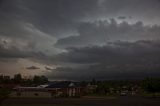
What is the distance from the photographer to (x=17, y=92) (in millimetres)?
104375

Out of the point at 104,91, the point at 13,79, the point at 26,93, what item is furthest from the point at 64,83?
the point at 13,79

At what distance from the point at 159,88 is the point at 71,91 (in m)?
31.3

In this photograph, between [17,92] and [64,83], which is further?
[64,83]

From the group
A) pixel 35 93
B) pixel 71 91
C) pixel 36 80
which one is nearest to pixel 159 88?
pixel 71 91

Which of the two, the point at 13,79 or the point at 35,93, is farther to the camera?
the point at 13,79

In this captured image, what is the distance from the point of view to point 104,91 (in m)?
126

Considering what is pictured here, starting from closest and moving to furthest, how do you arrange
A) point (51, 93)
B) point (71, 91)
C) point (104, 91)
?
point (51, 93)
point (71, 91)
point (104, 91)

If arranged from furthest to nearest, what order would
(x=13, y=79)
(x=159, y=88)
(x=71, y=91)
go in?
1. (x=13, y=79)
2. (x=71, y=91)
3. (x=159, y=88)

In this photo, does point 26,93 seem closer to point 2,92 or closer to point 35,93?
point 35,93

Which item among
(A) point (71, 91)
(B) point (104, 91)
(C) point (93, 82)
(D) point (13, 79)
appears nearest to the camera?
(A) point (71, 91)

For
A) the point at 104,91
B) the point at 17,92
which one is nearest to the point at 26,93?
the point at 17,92

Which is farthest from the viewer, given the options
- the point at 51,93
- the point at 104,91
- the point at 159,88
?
A: the point at 104,91

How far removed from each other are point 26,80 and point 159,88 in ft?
364

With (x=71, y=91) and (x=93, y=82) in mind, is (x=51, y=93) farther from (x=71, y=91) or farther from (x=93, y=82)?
(x=93, y=82)
